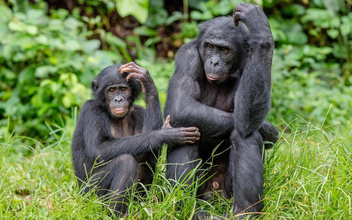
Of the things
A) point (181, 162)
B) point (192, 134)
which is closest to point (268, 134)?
point (192, 134)

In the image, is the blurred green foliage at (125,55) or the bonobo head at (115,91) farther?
the blurred green foliage at (125,55)

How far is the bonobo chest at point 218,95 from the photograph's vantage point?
5312 mm

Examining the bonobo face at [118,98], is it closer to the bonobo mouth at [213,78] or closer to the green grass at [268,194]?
the green grass at [268,194]

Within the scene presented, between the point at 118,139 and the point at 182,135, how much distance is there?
72 cm

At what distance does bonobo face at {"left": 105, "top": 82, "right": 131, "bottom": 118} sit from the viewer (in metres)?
5.45

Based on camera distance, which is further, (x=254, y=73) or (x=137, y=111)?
(x=137, y=111)

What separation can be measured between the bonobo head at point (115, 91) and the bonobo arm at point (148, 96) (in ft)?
0.31

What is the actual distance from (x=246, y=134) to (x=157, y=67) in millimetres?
5529

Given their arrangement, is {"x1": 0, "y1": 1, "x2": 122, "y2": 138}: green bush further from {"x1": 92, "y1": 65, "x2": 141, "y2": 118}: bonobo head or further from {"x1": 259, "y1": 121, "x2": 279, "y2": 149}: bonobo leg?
{"x1": 259, "y1": 121, "x2": 279, "y2": 149}: bonobo leg

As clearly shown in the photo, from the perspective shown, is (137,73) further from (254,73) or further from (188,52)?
(254,73)

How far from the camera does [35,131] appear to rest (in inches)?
372

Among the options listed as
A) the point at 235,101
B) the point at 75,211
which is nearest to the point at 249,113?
the point at 235,101

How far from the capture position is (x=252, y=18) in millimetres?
4859

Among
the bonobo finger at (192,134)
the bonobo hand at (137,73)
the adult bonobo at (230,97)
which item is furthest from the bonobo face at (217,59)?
the bonobo hand at (137,73)
